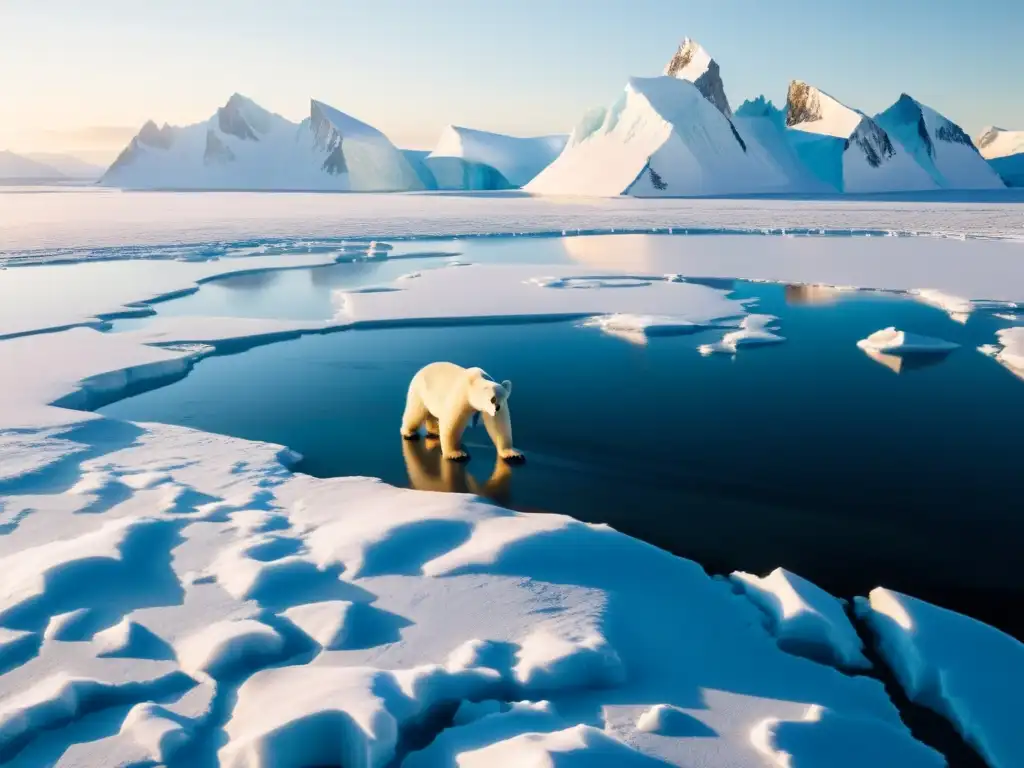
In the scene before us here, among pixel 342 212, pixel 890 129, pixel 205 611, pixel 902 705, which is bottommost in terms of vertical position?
pixel 902 705

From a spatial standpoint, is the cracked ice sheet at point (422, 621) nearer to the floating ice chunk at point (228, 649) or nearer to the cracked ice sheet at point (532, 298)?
the floating ice chunk at point (228, 649)

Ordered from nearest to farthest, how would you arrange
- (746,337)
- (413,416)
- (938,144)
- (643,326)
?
(413,416) < (746,337) < (643,326) < (938,144)

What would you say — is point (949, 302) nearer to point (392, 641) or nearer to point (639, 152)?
point (392, 641)

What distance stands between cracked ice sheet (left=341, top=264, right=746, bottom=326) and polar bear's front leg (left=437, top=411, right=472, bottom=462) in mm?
4886

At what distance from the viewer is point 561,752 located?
2291 millimetres

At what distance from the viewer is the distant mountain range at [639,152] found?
2265 inches

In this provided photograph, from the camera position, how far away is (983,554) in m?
4.07

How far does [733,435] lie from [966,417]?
6.69ft

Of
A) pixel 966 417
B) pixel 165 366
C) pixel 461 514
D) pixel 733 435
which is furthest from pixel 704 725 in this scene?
pixel 165 366

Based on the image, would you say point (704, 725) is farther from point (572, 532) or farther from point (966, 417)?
point (966, 417)

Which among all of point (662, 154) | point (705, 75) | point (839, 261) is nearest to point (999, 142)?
point (705, 75)

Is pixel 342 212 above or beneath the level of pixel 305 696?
above

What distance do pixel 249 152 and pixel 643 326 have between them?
92.3 m

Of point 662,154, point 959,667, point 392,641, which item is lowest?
point 959,667
